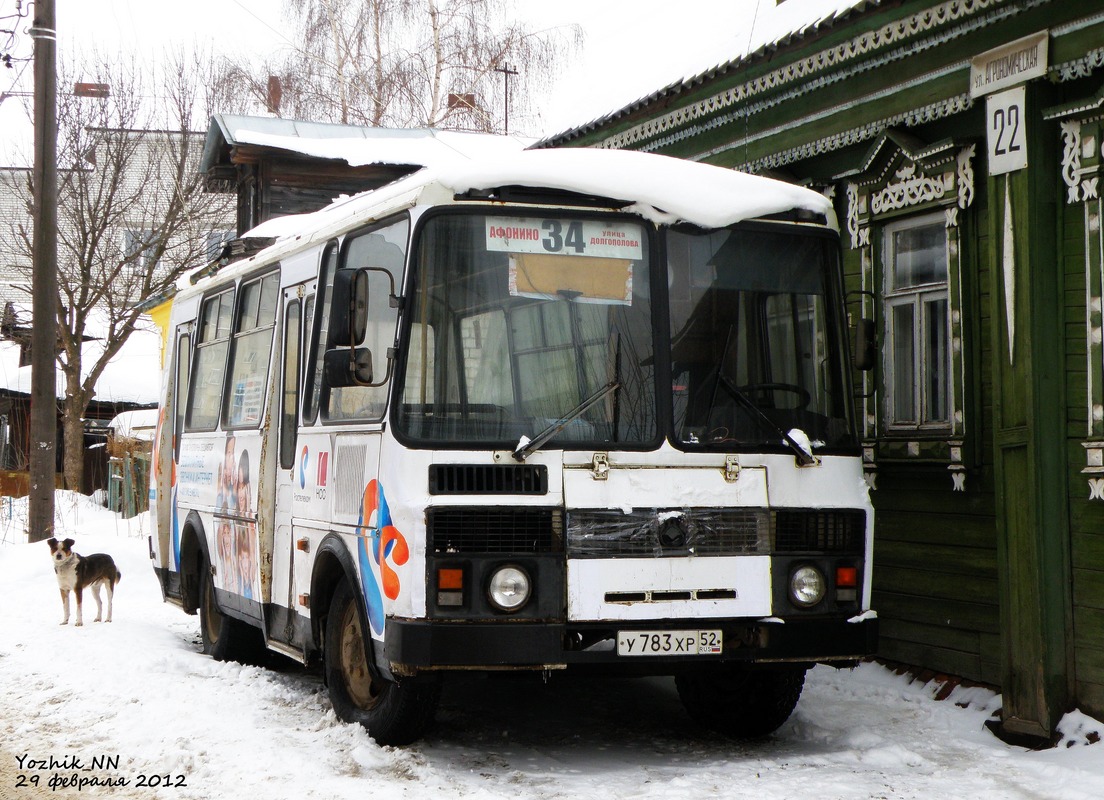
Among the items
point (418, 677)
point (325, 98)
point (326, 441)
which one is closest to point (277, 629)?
point (326, 441)

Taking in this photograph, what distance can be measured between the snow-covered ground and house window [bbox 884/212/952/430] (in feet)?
5.75

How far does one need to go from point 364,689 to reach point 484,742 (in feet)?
2.17

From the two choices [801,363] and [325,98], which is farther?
[325,98]

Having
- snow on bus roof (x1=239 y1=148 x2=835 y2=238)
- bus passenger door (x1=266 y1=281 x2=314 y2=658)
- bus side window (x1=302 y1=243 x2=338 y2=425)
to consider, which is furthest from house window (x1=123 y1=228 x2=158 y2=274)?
snow on bus roof (x1=239 y1=148 x2=835 y2=238)

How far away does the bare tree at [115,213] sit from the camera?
32.9 metres

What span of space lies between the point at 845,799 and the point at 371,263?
11.2ft

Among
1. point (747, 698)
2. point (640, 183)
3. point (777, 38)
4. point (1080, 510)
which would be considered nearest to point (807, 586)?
point (747, 698)

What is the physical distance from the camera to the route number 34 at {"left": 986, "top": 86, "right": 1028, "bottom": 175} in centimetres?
808

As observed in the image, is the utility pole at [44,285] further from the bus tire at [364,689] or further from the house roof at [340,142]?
the bus tire at [364,689]

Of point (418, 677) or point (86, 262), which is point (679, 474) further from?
point (86, 262)

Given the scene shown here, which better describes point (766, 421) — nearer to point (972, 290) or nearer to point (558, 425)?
point (558, 425)

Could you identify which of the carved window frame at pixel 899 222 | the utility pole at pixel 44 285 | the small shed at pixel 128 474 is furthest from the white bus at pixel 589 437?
the small shed at pixel 128 474

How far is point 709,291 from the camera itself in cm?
711

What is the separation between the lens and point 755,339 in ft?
23.3
